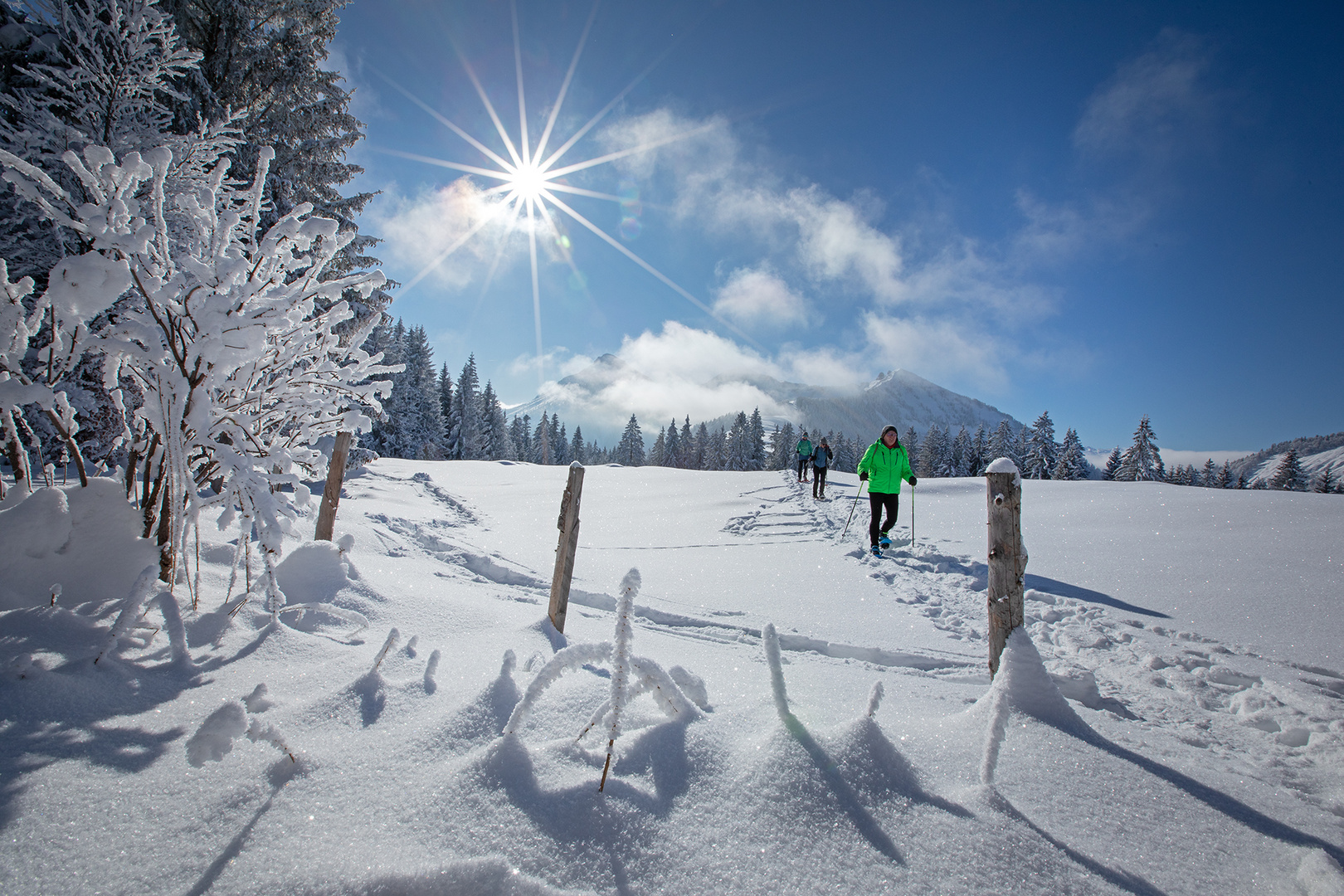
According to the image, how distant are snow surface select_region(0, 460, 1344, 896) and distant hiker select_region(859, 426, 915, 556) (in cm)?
301

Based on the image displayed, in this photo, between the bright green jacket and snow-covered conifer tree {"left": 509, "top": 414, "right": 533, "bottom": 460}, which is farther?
snow-covered conifer tree {"left": 509, "top": 414, "right": 533, "bottom": 460}

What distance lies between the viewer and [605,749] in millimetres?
1950

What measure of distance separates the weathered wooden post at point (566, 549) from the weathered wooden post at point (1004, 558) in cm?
302

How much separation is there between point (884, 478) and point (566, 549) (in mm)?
5536

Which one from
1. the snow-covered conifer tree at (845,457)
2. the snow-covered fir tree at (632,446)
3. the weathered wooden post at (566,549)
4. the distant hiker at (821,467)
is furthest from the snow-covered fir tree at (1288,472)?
the weathered wooden post at (566,549)

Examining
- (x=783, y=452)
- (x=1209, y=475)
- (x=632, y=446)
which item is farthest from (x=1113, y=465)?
(x=632, y=446)

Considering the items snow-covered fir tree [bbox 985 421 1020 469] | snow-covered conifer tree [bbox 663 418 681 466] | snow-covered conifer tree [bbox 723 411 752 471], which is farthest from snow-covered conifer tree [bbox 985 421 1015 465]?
snow-covered conifer tree [bbox 663 418 681 466]

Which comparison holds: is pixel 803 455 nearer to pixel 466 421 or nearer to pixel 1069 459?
pixel 466 421

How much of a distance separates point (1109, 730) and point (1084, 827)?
1395 mm

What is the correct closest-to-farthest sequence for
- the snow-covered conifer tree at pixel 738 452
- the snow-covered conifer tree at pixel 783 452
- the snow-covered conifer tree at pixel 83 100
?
the snow-covered conifer tree at pixel 83 100 → the snow-covered conifer tree at pixel 738 452 → the snow-covered conifer tree at pixel 783 452

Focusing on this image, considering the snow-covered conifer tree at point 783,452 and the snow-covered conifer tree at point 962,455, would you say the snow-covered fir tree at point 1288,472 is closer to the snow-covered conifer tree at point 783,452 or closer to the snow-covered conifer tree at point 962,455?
the snow-covered conifer tree at point 962,455

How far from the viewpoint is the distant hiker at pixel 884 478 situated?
752 centimetres

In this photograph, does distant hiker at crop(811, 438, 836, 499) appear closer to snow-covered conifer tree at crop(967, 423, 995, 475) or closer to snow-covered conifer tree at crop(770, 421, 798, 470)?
snow-covered conifer tree at crop(967, 423, 995, 475)

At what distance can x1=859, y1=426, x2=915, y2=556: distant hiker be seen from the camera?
7520mm
